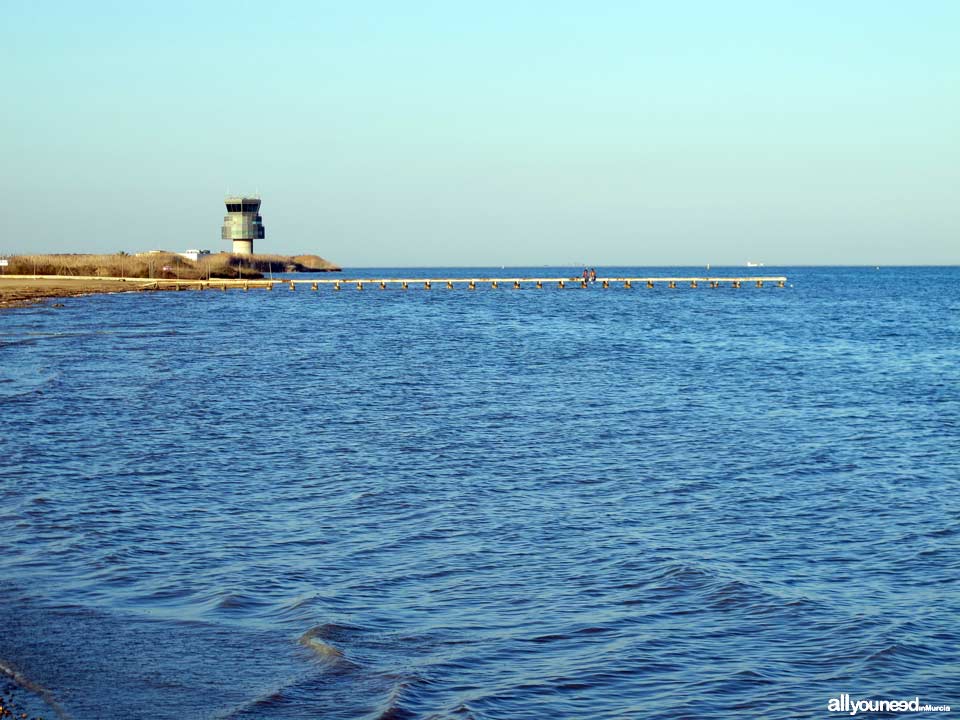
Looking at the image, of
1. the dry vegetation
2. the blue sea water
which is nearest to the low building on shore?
the dry vegetation

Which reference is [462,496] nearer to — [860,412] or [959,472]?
[959,472]

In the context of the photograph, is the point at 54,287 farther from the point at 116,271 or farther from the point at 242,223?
the point at 242,223

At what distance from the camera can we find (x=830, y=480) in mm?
18766

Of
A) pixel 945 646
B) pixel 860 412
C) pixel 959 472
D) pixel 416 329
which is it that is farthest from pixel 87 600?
pixel 416 329

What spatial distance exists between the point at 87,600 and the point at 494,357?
3425cm

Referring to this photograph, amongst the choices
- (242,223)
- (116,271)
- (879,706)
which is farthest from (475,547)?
(242,223)

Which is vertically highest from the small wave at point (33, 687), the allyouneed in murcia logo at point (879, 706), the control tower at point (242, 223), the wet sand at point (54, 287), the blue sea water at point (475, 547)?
the control tower at point (242, 223)

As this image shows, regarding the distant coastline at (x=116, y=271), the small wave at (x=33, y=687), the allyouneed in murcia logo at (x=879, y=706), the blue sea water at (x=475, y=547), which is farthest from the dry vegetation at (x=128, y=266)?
the allyouneed in murcia logo at (x=879, y=706)

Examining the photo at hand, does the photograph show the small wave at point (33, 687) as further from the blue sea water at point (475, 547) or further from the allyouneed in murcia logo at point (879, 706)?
the allyouneed in murcia logo at point (879, 706)

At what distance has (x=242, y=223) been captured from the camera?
5925 inches

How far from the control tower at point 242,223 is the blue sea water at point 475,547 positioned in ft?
389

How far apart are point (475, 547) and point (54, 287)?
96.5 metres

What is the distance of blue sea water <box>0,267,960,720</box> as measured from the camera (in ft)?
31.4

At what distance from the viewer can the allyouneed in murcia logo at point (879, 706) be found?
905cm
